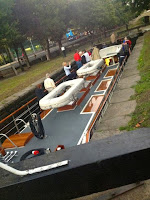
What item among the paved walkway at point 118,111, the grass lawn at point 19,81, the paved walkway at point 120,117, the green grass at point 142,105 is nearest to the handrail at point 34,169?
the paved walkway at point 120,117

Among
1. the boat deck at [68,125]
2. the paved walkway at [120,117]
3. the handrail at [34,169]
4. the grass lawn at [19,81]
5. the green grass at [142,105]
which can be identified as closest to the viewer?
the handrail at [34,169]

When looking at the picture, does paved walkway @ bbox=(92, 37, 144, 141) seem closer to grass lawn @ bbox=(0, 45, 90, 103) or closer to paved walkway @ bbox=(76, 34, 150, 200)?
paved walkway @ bbox=(76, 34, 150, 200)

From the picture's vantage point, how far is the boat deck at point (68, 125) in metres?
6.24

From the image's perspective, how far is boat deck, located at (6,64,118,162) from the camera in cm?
624

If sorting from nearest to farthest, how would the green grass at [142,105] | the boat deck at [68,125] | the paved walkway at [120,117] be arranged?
the paved walkway at [120,117], the green grass at [142,105], the boat deck at [68,125]

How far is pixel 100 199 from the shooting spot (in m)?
2.27

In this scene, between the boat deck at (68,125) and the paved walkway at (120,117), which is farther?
the boat deck at (68,125)

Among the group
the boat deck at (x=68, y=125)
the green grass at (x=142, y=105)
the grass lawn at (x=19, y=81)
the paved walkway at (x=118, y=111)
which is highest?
the green grass at (x=142, y=105)

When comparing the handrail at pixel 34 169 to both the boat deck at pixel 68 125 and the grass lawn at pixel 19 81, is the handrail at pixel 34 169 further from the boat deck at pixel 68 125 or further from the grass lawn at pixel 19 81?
the grass lawn at pixel 19 81

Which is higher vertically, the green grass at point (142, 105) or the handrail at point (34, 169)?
the handrail at point (34, 169)

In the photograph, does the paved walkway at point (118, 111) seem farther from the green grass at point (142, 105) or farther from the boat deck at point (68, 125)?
the boat deck at point (68, 125)

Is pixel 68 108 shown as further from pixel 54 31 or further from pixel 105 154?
pixel 54 31

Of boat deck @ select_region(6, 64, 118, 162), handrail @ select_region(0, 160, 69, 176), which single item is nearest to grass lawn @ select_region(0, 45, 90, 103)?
boat deck @ select_region(6, 64, 118, 162)

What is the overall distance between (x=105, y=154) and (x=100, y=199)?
1.05 m
